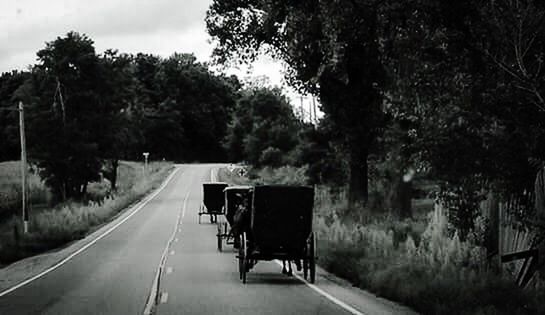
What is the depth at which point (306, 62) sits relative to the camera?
3484 centimetres

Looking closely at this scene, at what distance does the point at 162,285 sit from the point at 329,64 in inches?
570

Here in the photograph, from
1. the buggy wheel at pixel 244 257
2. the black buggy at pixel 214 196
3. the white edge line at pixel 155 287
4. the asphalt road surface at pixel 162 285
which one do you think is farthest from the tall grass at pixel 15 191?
the buggy wheel at pixel 244 257

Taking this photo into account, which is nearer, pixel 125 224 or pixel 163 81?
pixel 125 224

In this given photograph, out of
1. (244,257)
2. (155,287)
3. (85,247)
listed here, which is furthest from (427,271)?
(85,247)

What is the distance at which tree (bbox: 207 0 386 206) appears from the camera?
105ft

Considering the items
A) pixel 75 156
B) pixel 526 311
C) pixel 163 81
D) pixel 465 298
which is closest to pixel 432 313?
pixel 465 298

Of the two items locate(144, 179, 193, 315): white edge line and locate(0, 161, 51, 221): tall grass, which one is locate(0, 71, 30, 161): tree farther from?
locate(144, 179, 193, 315): white edge line

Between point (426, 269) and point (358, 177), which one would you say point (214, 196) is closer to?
point (358, 177)

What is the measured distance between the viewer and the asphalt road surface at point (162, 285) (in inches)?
653

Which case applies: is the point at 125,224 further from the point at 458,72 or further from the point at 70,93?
the point at 458,72

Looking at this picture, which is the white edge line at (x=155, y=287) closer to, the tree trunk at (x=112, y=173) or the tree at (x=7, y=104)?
the tree trunk at (x=112, y=173)

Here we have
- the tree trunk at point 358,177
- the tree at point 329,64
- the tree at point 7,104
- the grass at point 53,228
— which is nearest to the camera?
the tree at point 329,64

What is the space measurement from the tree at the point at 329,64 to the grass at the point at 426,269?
6.43m

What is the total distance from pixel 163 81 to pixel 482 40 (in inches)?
6014
